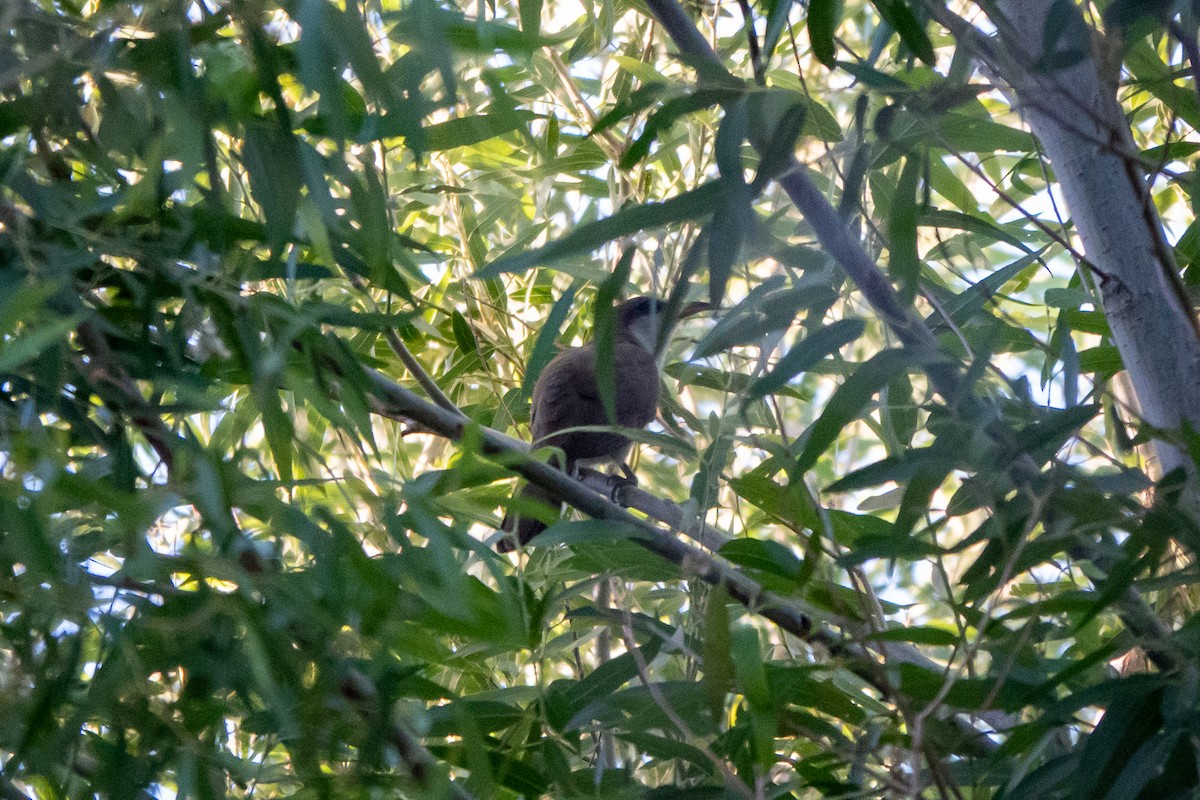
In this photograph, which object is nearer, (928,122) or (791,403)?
(928,122)

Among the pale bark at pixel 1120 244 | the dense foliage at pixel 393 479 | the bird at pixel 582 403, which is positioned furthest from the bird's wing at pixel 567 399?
the pale bark at pixel 1120 244

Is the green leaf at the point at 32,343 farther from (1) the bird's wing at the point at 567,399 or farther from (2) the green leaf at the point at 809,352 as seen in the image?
(1) the bird's wing at the point at 567,399

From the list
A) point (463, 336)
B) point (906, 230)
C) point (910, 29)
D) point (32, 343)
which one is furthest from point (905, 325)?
point (463, 336)

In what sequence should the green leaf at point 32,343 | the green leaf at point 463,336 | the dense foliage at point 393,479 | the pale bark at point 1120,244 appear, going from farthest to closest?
1. the green leaf at point 463,336
2. the pale bark at point 1120,244
3. the dense foliage at point 393,479
4. the green leaf at point 32,343

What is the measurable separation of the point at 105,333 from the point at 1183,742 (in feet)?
3.77

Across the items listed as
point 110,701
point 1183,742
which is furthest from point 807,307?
point 110,701

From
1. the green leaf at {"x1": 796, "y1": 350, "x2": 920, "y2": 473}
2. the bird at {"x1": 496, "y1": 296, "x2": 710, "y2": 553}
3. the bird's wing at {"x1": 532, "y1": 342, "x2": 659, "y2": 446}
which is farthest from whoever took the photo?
the bird's wing at {"x1": 532, "y1": 342, "x2": 659, "y2": 446}

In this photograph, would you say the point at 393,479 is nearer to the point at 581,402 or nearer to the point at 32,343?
the point at 32,343

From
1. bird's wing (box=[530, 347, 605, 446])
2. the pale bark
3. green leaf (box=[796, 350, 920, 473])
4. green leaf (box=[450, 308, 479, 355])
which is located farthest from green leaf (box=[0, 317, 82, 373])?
bird's wing (box=[530, 347, 605, 446])

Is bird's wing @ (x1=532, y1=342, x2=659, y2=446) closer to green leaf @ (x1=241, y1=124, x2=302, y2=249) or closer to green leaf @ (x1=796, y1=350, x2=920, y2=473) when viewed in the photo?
green leaf @ (x1=796, y1=350, x2=920, y2=473)

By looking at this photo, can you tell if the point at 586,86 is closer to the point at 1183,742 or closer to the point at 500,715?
the point at 500,715

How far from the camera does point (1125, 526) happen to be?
122 centimetres

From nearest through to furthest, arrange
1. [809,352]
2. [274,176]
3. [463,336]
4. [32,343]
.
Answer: [32,343], [274,176], [809,352], [463,336]

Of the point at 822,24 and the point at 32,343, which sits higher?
the point at 822,24
